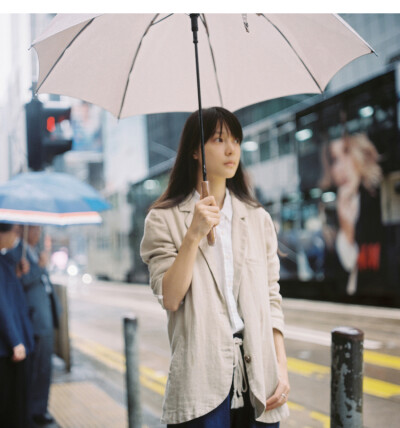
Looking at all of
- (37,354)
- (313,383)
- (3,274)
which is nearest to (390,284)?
(313,383)

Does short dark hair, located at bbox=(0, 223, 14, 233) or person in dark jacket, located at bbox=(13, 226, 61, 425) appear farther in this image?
person in dark jacket, located at bbox=(13, 226, 61, 425)

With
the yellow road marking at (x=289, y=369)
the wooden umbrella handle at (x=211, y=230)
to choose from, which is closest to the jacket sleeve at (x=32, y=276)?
the yellow road marking at (x=289, y=369)

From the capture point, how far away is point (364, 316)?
11.3 meters

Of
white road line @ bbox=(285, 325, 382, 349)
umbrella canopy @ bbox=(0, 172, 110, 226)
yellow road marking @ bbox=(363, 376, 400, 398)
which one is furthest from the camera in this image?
white road line @ bbox=(285, 325, 382, 349)

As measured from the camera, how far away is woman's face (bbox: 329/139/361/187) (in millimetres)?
16750

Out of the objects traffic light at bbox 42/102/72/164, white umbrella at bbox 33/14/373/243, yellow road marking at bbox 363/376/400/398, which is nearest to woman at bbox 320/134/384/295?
yellow road marking at bbox 363/376/400/398

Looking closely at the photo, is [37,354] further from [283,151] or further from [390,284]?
[283,151]

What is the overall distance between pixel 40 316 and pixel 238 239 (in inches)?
120

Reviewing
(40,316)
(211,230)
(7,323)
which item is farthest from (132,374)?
(211,230)

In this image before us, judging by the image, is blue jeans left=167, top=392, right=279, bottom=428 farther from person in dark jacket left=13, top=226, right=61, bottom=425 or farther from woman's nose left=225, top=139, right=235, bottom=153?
person in dark jacket left=13, top=226, right=61, bottom=425

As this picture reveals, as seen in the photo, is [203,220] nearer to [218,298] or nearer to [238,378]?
[218,298]

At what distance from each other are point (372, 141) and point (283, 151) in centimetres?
464

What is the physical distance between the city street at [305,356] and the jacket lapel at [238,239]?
10.2ft

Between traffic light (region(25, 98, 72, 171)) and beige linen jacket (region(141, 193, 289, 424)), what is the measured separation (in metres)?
3.36
